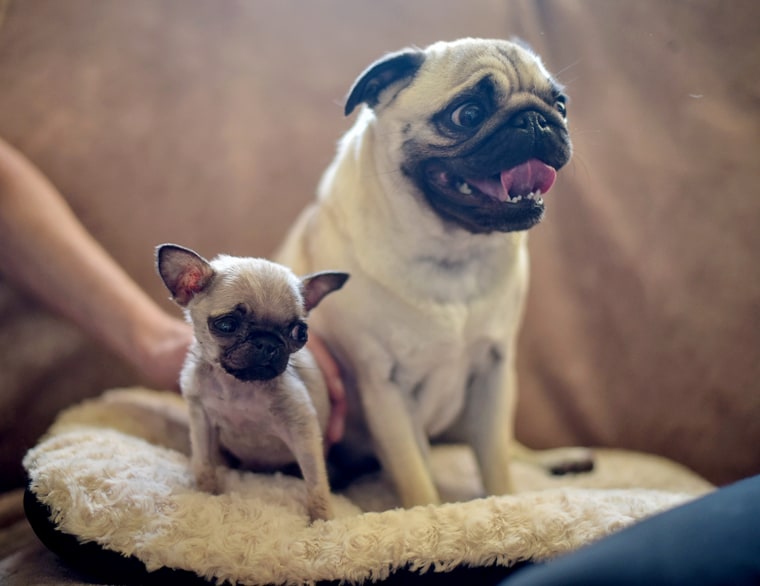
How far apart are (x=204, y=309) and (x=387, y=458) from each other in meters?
0.50

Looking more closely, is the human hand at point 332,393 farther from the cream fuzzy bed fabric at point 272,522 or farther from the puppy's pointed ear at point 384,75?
the puppy's pointed ear at point 384,75

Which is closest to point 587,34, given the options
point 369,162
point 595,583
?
point 369,162

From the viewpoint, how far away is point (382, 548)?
898mm

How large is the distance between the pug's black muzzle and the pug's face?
0.37 meters

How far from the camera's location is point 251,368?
830 mm

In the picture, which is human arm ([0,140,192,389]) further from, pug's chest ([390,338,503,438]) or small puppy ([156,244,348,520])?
pug's chest ([390,338,503,438])

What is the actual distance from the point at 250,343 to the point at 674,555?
19.8 inches

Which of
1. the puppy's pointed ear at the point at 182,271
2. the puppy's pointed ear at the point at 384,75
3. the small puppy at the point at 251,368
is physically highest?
the puppy's pointed ear at the point at 384,75

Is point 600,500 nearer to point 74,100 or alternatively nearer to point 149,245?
point 149,245

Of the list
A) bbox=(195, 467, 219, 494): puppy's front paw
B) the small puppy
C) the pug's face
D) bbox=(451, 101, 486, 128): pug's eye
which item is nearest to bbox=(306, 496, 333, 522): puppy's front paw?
the small puppy

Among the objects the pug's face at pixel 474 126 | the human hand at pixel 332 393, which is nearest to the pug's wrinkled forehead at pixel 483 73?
the pug's face at pixel 474 126

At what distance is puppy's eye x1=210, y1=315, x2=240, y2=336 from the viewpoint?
84cm

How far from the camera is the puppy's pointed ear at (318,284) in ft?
2.97

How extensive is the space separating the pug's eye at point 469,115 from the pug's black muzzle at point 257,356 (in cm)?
45
